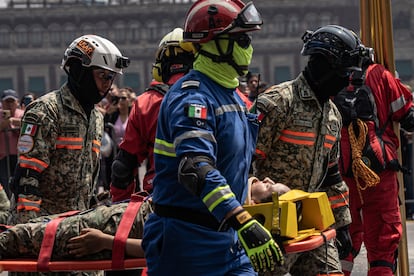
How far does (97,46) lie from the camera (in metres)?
6.68

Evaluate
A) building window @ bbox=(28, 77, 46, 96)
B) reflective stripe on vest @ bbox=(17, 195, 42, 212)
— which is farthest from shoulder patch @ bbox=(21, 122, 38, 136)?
building window @ bbox=(28, 77, 46, 96)

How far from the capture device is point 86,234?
5.81 metres

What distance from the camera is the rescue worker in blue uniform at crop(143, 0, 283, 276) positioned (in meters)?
4.46

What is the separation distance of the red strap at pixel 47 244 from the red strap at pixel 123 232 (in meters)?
0.33

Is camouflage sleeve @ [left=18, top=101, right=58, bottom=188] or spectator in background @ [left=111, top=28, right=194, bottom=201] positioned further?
spectator in background @ [left=111, top=28, right=194, bottom=201]

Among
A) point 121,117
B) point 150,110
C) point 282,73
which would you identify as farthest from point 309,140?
point 282,73

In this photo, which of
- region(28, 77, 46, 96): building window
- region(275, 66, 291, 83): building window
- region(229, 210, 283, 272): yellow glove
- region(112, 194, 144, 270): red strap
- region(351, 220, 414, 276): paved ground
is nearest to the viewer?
region(229, 210, 283, 272): yellow glove

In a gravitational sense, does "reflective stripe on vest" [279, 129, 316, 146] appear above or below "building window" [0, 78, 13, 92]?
below

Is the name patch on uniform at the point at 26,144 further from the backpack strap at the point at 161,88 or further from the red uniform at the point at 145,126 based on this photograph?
the backpack strap at the point at 161,88

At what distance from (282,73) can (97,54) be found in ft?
267

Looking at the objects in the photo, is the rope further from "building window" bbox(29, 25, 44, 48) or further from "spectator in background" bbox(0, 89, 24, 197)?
"building window" bbox(29, 25, 44, 48)

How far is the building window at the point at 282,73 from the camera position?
86.9m

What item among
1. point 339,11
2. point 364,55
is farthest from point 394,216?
point 339,11

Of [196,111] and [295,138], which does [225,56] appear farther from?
[295,138]
